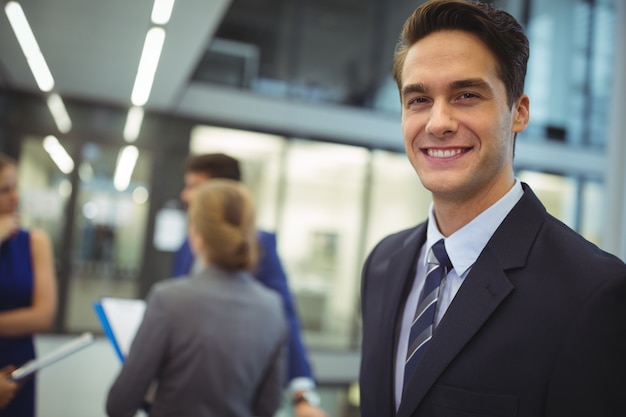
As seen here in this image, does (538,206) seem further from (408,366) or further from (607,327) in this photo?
(408,366)

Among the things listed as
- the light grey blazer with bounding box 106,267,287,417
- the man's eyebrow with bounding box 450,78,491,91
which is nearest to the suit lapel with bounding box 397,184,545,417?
the man's eyebrow with bounding box 450,78,491,91

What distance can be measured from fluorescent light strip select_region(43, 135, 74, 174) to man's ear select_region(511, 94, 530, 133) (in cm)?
710

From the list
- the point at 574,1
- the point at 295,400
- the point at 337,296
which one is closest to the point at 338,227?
the point at 337,296

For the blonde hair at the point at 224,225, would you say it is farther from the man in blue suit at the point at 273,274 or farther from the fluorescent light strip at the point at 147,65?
the fluorescent light strip at the point at 147,65

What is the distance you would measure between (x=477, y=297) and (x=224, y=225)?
112 cm

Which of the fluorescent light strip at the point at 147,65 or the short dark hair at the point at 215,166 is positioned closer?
the short dark hair at the point at 215,166

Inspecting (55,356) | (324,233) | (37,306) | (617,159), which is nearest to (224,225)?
(55,356)

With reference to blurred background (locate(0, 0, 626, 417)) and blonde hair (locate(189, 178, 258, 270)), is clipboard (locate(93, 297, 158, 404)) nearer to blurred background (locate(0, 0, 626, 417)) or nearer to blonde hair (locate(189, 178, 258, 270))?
blonde hair (locate(189, 178, 258, 270))

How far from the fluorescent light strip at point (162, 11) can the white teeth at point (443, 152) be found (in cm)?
332

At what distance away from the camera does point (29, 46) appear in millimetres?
5090

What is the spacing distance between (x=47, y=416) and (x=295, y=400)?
12.5 ft

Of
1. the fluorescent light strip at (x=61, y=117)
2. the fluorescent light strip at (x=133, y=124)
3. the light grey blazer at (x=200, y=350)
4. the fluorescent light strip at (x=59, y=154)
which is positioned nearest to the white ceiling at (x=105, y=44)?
the fluorescent light strip at (x=61, y=117)

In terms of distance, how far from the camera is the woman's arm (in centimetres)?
202

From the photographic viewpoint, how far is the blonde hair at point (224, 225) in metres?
1.87
